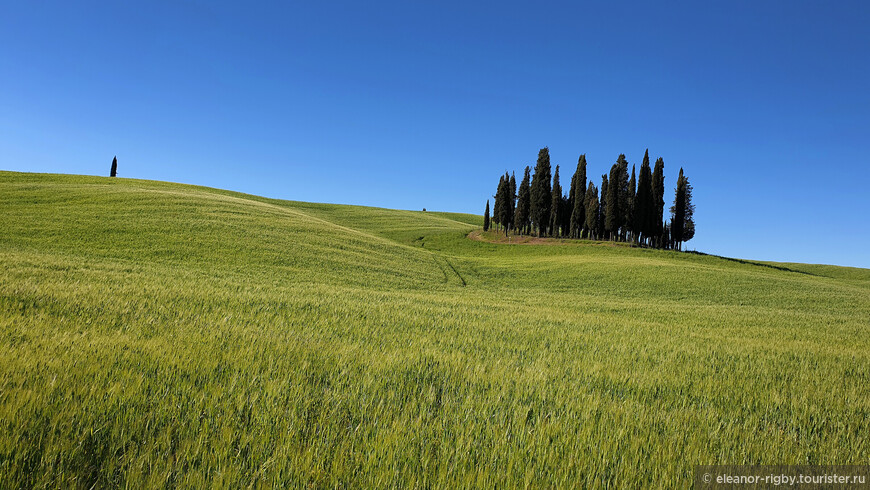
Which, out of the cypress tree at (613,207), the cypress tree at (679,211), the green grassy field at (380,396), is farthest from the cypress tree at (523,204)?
the green grassy field at (380,396)

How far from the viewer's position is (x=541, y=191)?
70.1 meters

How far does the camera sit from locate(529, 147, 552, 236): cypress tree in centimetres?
7012

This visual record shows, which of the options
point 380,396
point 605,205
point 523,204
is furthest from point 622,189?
point 380,396

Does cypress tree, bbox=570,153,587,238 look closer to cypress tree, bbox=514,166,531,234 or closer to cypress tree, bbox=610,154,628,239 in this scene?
cypress tree, bbox=610,154,628,239

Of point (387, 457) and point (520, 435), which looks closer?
point (387, 457)

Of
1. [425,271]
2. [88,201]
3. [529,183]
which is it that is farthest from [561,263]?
[88,201]

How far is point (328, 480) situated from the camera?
246 centimetres

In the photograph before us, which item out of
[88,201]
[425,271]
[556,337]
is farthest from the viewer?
[88,201]

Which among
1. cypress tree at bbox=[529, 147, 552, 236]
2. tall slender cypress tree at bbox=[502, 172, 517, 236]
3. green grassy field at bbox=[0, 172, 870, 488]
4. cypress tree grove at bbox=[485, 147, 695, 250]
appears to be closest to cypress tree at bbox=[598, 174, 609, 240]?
cypress tree grove at bbox=[485, 147, 695, 250]

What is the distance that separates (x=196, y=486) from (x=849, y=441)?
232 inches

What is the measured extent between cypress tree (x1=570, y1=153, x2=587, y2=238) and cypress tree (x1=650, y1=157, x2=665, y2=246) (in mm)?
12181

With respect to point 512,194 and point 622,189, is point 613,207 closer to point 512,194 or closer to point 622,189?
point 622,189

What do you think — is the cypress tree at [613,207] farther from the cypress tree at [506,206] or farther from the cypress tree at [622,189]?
the cypress tree at [506,206]

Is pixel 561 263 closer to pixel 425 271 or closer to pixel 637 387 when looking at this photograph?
pixel 425 271
